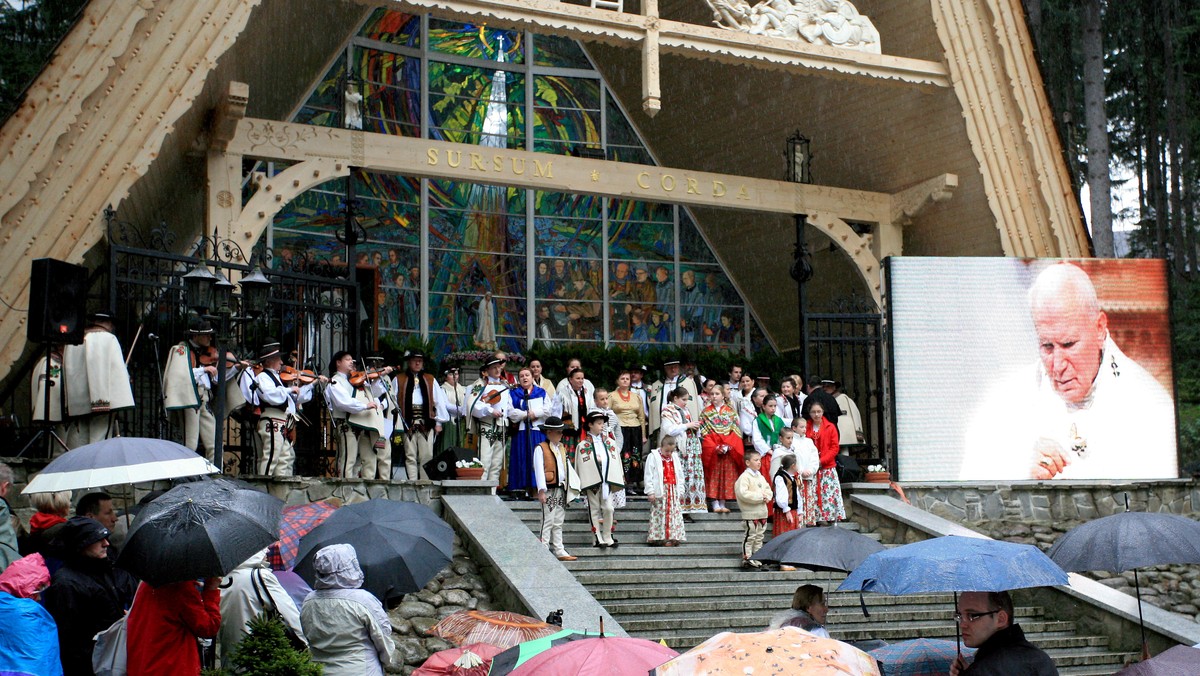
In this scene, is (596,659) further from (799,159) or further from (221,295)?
(799,159)

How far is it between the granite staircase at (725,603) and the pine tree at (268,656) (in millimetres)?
5014

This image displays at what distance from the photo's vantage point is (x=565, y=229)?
20.8m

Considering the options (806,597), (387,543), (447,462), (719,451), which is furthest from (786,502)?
(387,543)

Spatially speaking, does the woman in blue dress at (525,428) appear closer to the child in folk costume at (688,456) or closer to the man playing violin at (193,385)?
the child in folk costume at (688,456)

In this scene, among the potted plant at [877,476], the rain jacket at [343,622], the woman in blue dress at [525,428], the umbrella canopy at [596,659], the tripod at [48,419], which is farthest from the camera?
the potted plant at [877,476]

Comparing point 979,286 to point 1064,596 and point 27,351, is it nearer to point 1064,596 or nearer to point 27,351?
point 1064,596

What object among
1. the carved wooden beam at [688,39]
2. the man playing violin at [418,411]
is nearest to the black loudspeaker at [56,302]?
the man playing violin at [418,411]

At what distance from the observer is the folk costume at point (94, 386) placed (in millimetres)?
10656

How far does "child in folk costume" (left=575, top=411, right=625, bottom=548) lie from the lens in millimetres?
12500

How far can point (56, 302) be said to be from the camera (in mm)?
10203

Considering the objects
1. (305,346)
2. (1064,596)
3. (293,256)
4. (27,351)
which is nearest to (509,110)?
(293,256)

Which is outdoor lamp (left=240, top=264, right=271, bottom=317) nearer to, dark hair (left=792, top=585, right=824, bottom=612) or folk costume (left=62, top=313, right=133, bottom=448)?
folk costume (left=62, top=313, right=133, bottom=448)

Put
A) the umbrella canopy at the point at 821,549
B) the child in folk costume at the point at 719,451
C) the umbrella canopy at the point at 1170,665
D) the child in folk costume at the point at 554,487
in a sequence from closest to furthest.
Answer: the umbrella canopy at the point at 1170,665 → the umbrella canopy at the point at 821,549 → the child in folk costume at the point at 554,487 → the child in folk costume at the point at 719,451

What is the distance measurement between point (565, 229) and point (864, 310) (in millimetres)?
5694
